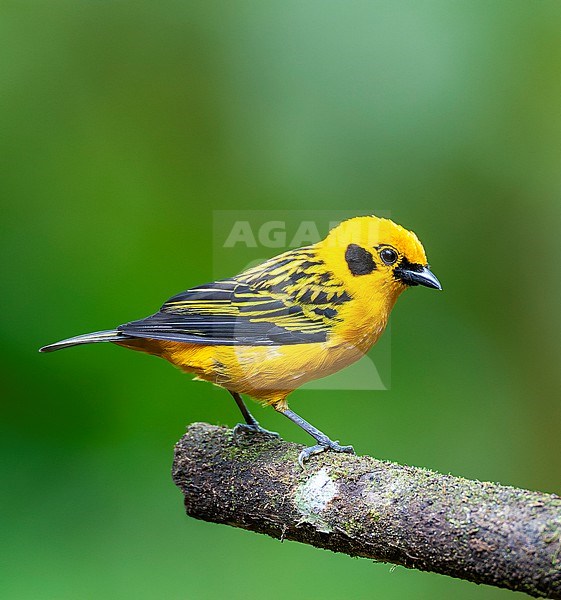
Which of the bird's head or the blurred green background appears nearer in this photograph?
the bird's head

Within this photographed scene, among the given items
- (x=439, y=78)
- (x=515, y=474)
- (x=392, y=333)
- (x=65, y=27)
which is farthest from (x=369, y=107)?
(x=515, y=474)

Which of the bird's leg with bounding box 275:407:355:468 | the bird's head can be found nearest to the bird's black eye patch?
the bird's head

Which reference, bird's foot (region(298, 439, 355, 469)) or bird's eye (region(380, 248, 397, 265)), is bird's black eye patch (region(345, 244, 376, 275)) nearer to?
bird's eye (region(380, 248, 397, 265))

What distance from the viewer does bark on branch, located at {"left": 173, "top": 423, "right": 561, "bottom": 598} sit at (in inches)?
100

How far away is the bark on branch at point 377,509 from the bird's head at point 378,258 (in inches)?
27.9

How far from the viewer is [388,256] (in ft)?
11.1

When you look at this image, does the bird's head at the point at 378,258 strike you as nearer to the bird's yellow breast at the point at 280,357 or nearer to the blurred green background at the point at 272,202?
the bird's yellow breast at the point at 280,357

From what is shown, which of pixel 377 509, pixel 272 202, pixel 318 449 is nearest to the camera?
pixel 377 509

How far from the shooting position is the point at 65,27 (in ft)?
15.9

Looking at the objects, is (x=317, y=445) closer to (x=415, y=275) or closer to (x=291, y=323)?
(x=291, y=323)

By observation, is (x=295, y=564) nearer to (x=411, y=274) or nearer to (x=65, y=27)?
(x=411, y=274)

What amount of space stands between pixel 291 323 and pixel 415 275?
A: 0.54 m

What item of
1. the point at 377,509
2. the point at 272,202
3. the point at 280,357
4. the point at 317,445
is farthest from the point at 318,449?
the point at 272,202

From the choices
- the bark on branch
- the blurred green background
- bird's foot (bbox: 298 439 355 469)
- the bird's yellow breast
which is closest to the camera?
the bark on branch
